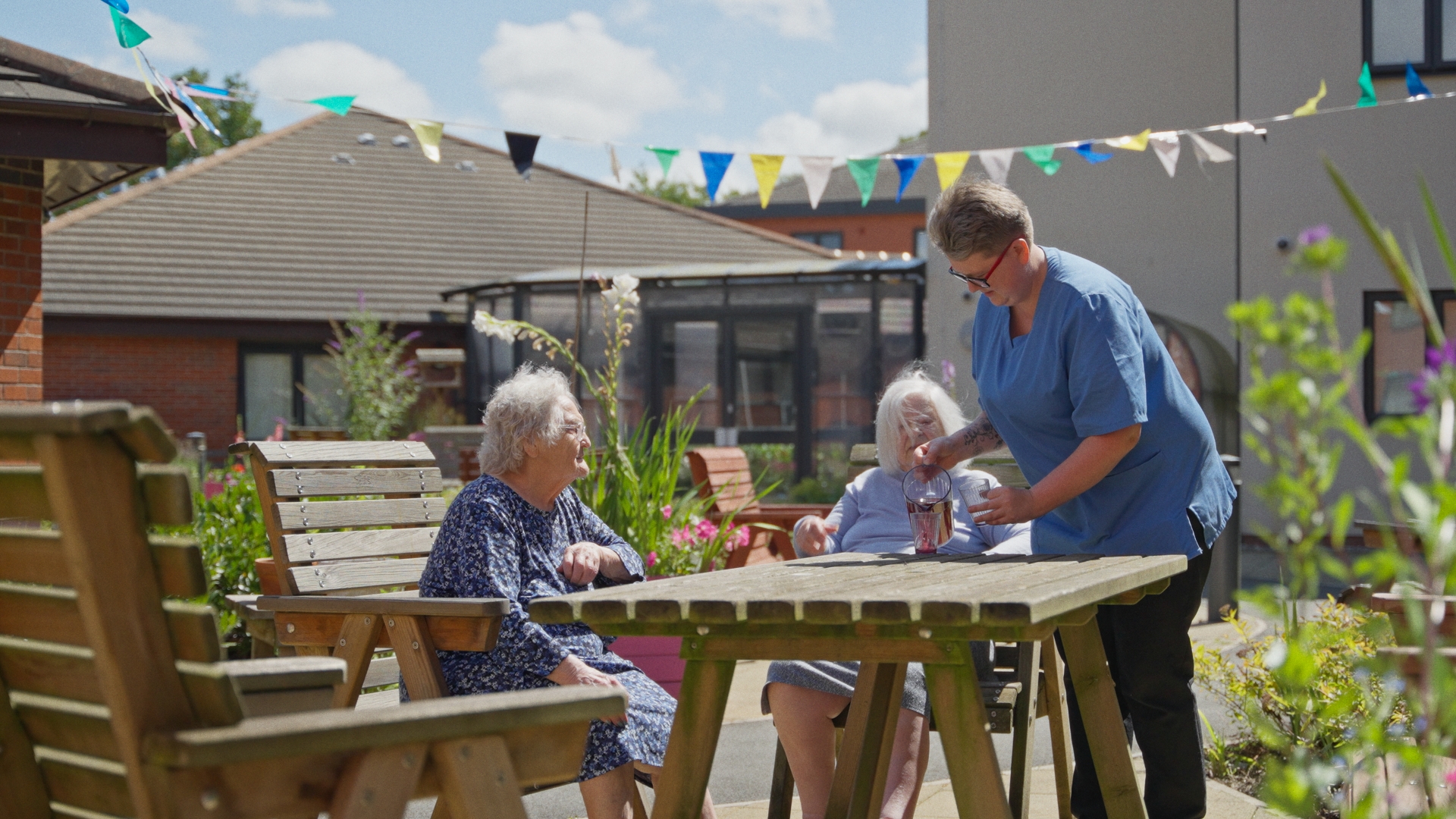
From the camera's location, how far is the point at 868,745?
2.81 m

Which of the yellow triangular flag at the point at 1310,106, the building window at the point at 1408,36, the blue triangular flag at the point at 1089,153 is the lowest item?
the blue triangular flag at the point at 1089,153

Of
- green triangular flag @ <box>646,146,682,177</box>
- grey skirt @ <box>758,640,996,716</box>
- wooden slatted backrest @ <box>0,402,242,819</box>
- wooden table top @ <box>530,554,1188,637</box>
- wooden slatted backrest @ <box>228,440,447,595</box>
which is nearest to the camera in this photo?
wooden slatted backrest @ <box>0,402,242,819</box>

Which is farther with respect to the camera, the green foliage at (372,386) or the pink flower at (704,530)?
the green foliage at (372,386)

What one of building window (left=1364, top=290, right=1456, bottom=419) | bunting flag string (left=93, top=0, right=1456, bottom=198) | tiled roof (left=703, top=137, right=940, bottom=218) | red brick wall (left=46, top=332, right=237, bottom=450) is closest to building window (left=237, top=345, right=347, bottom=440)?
red brick wall (left=46, top=332, right=237, bottom=450)

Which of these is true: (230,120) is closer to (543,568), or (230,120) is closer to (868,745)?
(543,568)

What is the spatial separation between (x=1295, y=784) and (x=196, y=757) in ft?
3.45

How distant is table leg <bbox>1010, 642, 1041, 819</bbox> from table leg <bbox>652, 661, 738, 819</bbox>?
0.95 m

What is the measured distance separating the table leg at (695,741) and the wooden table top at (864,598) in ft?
0.40

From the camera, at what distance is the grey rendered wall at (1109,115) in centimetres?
1303

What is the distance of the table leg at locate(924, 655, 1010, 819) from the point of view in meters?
2.21

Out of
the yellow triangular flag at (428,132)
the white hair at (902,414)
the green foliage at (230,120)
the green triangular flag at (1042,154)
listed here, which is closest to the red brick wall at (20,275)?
the yellow triangular flag at (428,132)

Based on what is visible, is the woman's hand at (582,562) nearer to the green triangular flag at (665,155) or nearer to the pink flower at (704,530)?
the pink flower at (704,530)

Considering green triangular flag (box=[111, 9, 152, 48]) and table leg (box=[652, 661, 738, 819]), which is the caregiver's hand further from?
green triangular flag (box=[111, 9, 152, 48])

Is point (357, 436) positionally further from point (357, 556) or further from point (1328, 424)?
point (1328, 424)
